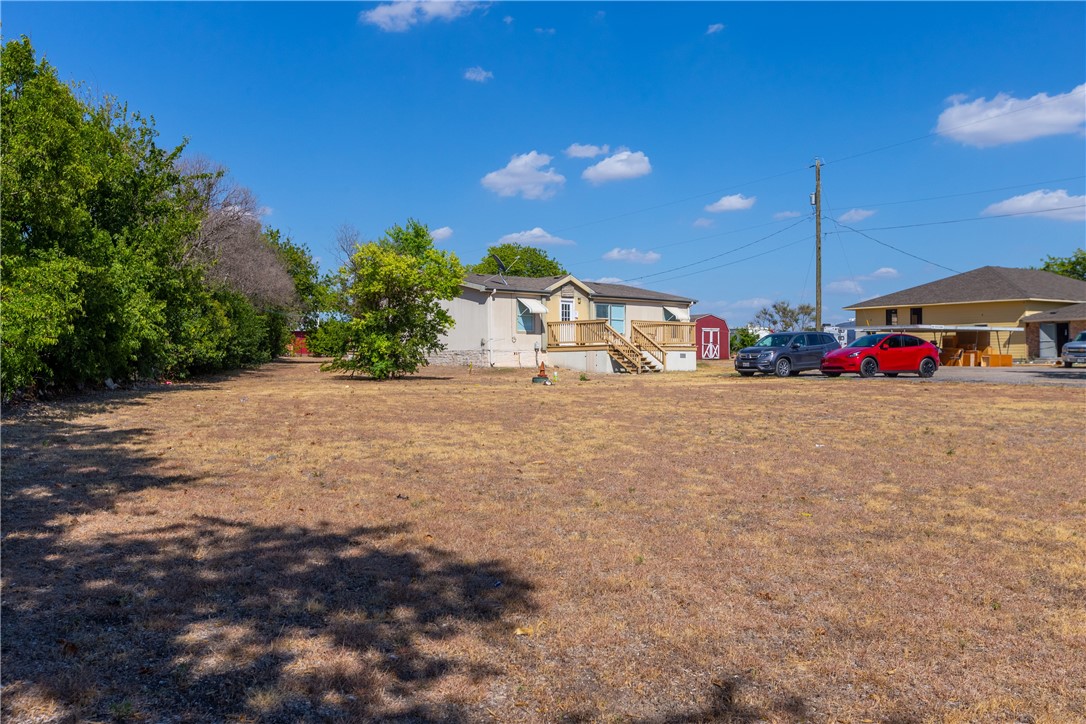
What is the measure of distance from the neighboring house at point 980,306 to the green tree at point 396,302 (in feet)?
86.5

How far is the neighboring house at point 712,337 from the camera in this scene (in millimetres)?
52281

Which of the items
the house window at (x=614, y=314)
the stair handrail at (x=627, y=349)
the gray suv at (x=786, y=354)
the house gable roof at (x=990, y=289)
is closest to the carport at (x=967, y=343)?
the house gable roof at (x=990, y=289)

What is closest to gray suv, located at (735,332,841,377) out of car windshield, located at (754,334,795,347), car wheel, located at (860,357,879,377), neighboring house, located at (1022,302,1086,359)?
car windshield, located at (754,334,795,347)

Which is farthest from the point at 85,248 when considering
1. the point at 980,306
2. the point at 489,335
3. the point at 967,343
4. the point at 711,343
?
the point at 980,306

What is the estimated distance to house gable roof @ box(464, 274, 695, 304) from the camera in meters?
33.2

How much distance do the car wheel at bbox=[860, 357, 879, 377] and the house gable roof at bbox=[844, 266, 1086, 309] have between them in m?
21.7

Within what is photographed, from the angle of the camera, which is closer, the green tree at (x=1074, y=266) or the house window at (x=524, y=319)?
the house window at (x=524, y=319)

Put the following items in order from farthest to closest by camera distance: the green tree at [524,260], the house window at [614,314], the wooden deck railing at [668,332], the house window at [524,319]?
the green tree at [524,260] → the house window at [614,314] → the wooden deck railing at [668,332] → the house window at [524,319]

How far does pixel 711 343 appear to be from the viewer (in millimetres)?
53156

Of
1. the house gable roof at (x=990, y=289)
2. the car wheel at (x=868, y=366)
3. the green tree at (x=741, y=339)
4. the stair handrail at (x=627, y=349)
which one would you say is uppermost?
the house gable roof at (x=990, y=289)

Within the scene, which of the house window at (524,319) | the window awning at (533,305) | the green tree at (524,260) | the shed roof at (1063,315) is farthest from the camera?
the green tree at (524,260)

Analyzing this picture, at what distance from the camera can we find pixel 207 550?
16.3ft

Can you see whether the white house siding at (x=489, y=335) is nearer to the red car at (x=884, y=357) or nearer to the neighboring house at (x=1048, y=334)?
the red car at (x=884, y=357)

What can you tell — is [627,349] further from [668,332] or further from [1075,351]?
[1075,351]
